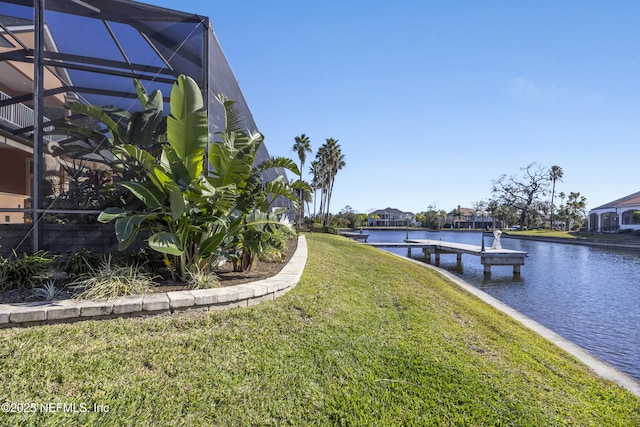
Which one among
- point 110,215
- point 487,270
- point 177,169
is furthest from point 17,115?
point 487,270

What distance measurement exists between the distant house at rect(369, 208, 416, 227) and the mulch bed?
9346cm

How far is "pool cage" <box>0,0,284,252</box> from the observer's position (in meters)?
5.49

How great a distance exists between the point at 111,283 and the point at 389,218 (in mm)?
101635

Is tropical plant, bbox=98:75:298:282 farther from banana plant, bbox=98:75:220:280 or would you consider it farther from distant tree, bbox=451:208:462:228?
distant tree, bbox=451:208:462:228

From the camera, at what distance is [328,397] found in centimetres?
291

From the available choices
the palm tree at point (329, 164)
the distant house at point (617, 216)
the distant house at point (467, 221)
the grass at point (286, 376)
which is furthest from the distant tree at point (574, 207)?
the grass at point (286, 376)

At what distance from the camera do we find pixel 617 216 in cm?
4709

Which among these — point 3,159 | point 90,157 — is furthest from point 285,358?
point 3,159

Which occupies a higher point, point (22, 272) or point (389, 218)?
point (389, 218)

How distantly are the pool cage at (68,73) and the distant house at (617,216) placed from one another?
55.3 metres

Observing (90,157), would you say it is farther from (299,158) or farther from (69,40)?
(299,158)

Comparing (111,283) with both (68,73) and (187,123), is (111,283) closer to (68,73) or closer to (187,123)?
(187,123)

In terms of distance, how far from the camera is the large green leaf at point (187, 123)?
395 centimetres

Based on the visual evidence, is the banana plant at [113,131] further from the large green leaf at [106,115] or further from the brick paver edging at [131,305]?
the brick paver edging at [131,305]
